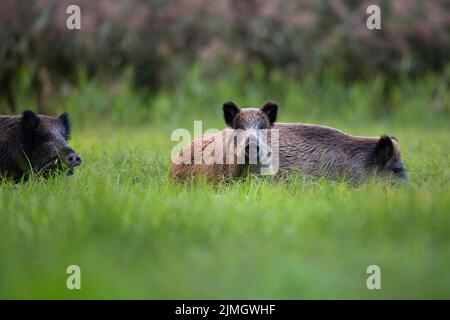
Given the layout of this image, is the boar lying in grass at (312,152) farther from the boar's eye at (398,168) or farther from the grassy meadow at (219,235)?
the grassy meadow at (219,235)

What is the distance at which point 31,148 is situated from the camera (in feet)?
26.0

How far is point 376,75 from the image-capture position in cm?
1441

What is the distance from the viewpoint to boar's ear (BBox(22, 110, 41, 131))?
25.9ft

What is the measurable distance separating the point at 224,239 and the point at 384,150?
9.76 ft

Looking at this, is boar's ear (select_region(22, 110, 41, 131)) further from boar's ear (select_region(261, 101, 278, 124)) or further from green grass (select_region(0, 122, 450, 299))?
boar's ear (select_region(261, 101, 278, 124))

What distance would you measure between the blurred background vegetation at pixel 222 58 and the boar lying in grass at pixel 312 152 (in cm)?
523

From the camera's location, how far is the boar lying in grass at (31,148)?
7.79 metres

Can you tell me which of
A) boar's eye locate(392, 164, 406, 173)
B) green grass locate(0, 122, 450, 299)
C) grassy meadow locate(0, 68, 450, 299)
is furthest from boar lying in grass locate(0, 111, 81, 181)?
boar's eye locate(392, 164, 406, 173)

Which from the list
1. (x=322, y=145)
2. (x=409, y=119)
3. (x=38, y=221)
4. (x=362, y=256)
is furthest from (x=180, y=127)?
(x=362, y=256)

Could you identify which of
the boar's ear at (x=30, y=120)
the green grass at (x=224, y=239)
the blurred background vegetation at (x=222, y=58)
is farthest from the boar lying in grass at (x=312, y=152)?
the blurred background vegetation at (x=222, y=58)

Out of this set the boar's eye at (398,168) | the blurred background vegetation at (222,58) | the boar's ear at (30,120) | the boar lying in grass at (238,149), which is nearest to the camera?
the boar lying in grass at (238,149)

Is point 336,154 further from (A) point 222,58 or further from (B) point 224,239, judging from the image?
(A) point 222,58
